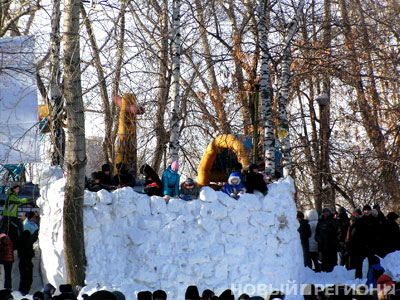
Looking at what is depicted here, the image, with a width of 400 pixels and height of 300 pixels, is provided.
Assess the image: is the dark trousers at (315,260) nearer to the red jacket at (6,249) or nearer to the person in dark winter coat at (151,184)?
the person in dark winter coat at (151,184)

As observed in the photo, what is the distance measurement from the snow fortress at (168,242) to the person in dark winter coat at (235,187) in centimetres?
15

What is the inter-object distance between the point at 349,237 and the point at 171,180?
3667mm

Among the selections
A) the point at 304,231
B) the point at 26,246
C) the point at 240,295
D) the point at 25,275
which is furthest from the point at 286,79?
the point at 240,295

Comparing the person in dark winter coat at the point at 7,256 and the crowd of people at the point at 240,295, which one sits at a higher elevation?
the person in dark winter coat at the point at 7,256

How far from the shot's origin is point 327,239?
13602mm

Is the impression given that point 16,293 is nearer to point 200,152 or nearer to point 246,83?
point 200,152

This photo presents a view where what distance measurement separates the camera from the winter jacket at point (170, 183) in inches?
481

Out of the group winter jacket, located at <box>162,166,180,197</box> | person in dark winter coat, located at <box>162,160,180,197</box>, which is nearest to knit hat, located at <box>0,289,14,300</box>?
person in dark winter coat, located at <box>162,160,180,197</box>

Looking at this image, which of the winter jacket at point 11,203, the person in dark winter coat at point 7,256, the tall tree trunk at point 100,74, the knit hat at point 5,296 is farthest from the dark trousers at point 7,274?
the knit hat at point 5,296

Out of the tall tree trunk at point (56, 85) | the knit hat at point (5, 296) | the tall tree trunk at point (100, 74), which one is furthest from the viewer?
the tall tree trunk at point (56, 85)

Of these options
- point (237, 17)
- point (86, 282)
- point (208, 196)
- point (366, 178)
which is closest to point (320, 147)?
point (366, 178)

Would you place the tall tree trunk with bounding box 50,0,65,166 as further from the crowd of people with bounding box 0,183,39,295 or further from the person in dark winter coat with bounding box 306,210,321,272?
the person in dark winter coat with bounding box 306,210,321,272

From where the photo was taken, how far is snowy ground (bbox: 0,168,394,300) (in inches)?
449

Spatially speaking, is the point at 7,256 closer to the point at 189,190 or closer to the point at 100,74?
the point at 189,190
